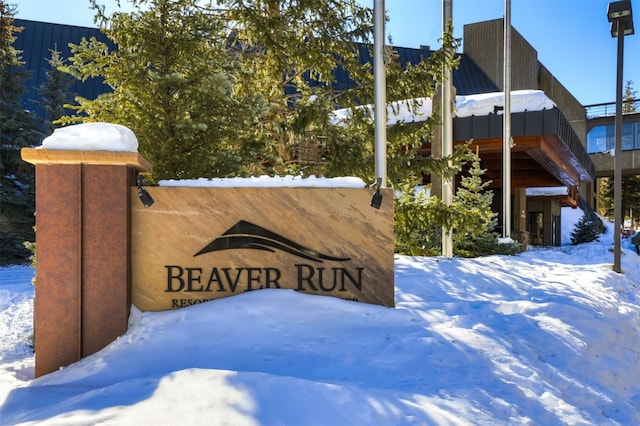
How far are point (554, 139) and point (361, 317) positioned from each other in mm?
12364

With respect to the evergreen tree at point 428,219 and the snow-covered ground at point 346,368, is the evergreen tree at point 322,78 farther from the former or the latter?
the snow-covered ground at point 346,368

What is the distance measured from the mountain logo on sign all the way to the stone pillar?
83cm

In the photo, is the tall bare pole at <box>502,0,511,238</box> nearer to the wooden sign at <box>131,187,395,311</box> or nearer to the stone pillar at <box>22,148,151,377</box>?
the wooden sign at <box>131,187,395,311</box>

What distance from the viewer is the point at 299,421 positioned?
2.55 meters

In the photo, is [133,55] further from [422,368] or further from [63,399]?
[422,368]

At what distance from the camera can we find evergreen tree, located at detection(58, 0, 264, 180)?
6.72m

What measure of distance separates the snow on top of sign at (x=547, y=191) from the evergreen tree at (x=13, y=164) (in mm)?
26047

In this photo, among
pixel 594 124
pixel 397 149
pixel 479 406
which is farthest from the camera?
pixel 594 124

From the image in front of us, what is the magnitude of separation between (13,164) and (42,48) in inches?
583

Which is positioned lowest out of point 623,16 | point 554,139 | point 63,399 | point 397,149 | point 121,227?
point 63,399

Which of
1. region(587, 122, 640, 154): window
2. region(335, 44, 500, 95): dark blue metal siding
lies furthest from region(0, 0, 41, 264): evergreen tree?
region(587, 122, 640, 154): window

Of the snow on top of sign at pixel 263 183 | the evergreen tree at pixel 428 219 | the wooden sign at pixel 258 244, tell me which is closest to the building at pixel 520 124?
the evergreen tree at pixel 428 219

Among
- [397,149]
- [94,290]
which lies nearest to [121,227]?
[94,290]

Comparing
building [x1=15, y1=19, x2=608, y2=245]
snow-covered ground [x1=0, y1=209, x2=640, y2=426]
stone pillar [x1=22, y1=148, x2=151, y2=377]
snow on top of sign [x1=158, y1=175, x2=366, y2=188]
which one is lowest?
snow-covered ground [x1=0, y1=209, x2=640, y2=426]
